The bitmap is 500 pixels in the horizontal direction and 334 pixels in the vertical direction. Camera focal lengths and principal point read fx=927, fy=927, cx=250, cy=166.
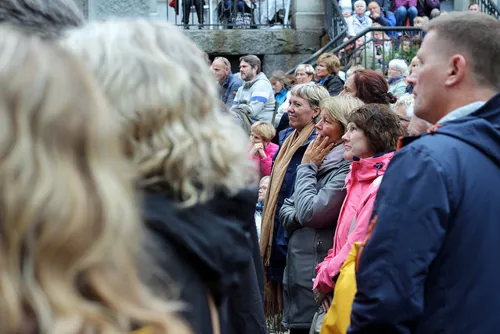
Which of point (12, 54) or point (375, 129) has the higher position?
point (12, 54)

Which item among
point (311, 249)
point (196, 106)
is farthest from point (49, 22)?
point (311, 249)

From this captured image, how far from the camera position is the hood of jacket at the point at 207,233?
1869 millimetres

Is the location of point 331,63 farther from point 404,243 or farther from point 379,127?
point 404,243

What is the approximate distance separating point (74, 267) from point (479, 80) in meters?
2.03

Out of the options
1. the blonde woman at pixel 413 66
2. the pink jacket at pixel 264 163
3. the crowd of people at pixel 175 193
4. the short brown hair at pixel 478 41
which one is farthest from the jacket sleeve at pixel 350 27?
the short brown hair at pixel 478 41

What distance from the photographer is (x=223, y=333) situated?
7.45 ft

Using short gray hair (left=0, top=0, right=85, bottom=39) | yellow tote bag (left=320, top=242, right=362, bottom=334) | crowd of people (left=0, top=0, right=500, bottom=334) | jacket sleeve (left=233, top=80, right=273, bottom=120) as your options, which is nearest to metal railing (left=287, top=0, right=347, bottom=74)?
jacket sleeve (left=233, top=80, right=273, bottom=120)

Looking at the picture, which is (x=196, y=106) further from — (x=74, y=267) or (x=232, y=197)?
(x=74, y=267)

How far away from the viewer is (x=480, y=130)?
2.94 m

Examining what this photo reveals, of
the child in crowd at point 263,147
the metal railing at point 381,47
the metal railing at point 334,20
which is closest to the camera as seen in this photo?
the child in crowd at point 263,147

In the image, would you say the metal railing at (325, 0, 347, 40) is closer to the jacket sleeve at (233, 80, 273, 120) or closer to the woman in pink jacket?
the jacket sleeve at (233, 80, 273, 120)

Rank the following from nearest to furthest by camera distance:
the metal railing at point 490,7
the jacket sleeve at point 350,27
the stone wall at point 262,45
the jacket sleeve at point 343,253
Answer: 1. the jacket sleeve at point 343,253
2. the jacket sleeve at point 350,27
3. the stone wall at point 262,45
4. the metal railing at point 490,7

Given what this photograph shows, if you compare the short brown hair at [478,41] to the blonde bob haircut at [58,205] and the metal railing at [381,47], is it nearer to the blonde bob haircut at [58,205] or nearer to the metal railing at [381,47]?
the blonde bob haircut at [58,205]

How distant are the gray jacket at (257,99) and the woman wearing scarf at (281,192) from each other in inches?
141
